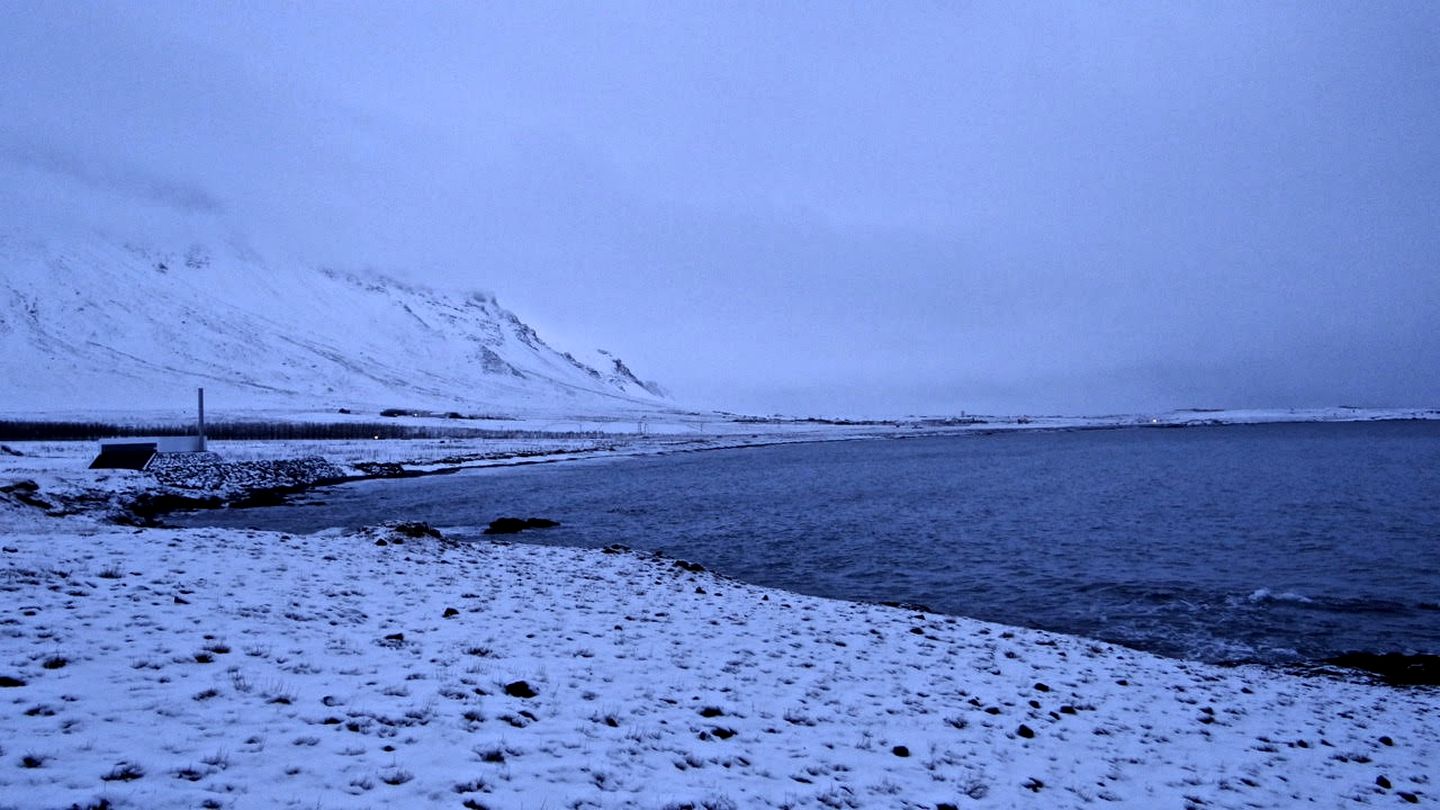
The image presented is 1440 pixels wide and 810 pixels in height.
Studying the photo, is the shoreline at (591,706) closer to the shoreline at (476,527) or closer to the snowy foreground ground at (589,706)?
the snowy foreground ground at (589,706)

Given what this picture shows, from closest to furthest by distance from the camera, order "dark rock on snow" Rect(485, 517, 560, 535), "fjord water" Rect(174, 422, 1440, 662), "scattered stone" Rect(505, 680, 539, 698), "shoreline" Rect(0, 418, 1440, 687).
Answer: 1. "scattered stone" Rect(505, 680, 539, 698)
2. "shoreline" Rect(0, 418, 1440, 687)
3. "fjord water" Rect(174, 422, 1440, 662)
4. "dark rock on snow" Rect(485, 517, 560, 535)

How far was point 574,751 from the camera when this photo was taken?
9.11 meters

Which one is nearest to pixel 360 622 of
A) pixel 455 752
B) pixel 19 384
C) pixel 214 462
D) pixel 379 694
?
pixel 379 694

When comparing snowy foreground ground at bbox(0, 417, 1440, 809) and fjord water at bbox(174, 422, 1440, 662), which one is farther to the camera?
fjord water at bbox(174, 422, 1440, 662)

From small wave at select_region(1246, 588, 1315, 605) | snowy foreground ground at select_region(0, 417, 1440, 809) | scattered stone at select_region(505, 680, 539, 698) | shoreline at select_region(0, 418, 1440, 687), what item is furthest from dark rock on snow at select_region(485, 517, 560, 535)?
small wave at select_region(1246, 588, 1315, 605)

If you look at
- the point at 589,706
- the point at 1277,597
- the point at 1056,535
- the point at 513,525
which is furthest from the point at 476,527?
the point at 1277,597

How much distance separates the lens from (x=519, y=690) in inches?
430

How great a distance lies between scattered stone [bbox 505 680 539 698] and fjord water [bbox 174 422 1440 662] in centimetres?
1407

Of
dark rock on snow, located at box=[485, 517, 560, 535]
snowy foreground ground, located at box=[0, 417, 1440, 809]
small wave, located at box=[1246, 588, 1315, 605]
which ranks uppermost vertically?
snowy foreground ground, located at box=[0, 417, 1440, 809]

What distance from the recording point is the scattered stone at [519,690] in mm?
10867

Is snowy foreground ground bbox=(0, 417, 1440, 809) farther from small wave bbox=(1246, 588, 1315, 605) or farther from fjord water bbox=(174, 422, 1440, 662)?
small wave bbox=(1246, 588, 1315, 605)

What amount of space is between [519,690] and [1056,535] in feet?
98.2

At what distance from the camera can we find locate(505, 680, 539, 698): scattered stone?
35.7 ft

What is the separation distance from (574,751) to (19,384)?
24240 cm
